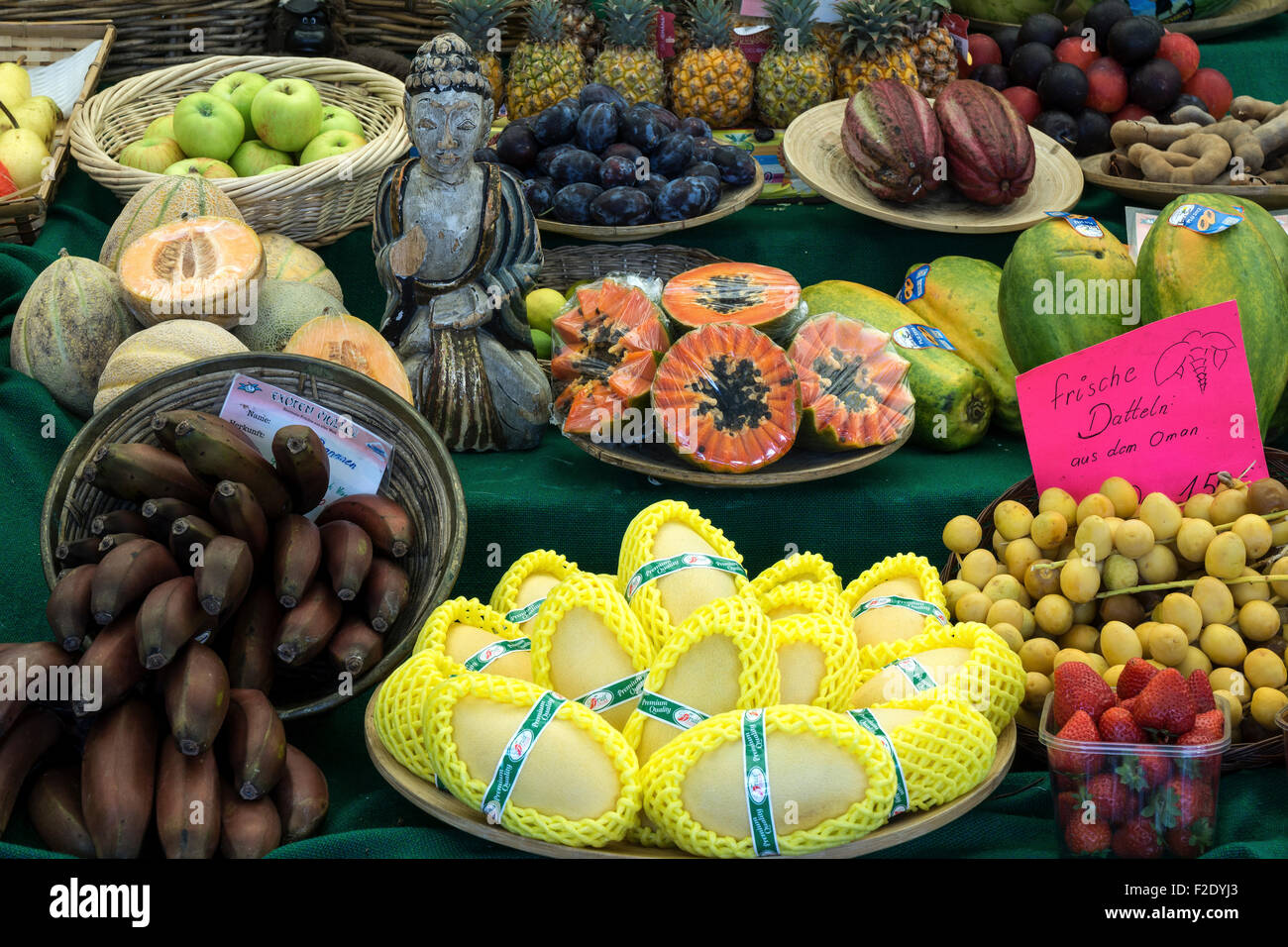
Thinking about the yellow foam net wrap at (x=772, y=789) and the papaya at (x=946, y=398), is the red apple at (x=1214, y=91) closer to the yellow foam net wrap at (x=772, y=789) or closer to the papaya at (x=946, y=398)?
the papaya at (x=946, y=398)

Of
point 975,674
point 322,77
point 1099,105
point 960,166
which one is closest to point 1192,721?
point 975,674

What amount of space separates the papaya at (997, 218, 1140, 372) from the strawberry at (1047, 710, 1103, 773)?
0.81 metres

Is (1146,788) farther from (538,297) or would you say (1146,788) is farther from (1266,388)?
(538,297)

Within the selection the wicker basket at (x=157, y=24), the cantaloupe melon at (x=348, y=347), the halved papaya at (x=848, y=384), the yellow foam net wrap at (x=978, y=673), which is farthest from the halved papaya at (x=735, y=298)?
the wicker basket at (x=157, y=24)

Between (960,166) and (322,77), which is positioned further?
(322,77)

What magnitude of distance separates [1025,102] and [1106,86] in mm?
174

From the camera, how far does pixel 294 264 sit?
6.67 feet

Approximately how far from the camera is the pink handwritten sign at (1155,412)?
1520 millimetres

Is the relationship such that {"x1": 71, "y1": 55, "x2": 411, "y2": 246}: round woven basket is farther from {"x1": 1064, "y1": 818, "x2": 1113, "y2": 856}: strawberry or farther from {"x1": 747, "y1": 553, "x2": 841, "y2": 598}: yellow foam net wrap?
{"x1": 1064, "y1": 818, "x2": 1113, "y2": 856}: strawberry

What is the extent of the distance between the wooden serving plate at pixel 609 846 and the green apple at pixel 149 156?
157cm
